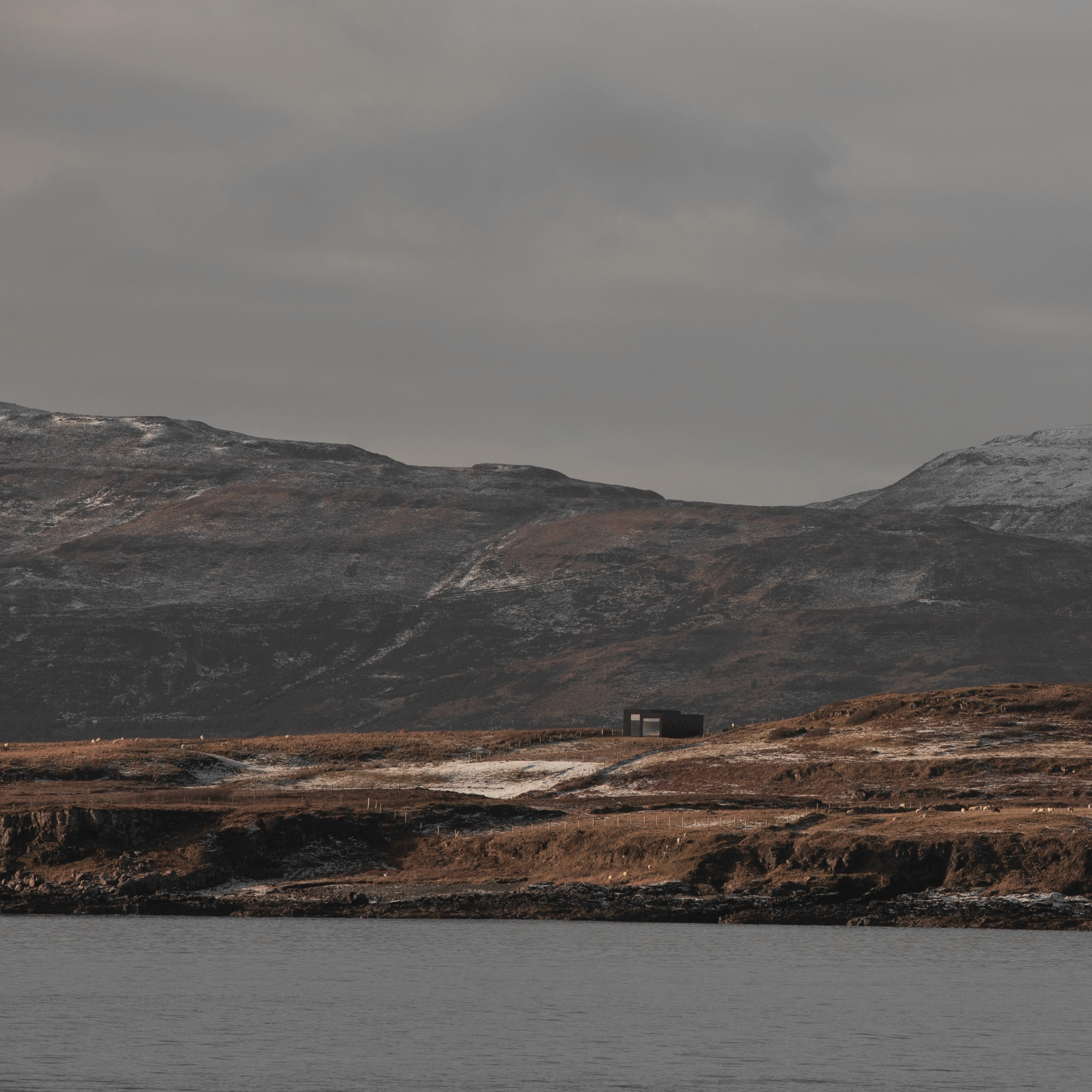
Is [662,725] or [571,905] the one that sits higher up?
[662,725]

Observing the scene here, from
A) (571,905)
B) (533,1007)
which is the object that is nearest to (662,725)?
(571,905)

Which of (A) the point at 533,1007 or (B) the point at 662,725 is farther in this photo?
(B) the point at 662,725

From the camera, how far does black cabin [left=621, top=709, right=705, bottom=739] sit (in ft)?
609

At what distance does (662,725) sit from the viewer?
610ft

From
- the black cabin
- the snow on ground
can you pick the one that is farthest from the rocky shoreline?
the black cabin

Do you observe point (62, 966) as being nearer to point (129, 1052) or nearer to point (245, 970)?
point (245, 970)

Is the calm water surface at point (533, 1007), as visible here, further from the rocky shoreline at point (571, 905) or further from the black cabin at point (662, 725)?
the black cabin at point (662, 725)

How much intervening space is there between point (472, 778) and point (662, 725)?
130 feet

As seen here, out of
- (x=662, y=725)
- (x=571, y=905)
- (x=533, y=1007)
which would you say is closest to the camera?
(x=533, y=1007)

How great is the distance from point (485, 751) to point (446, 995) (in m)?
101

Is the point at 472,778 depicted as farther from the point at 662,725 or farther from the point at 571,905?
the point at 571,905

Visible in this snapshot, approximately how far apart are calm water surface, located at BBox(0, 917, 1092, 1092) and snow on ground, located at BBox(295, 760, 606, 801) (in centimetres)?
4851

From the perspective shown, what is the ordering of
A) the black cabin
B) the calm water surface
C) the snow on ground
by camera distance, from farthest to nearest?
the black cabin → the snow on ground → the calm water surface

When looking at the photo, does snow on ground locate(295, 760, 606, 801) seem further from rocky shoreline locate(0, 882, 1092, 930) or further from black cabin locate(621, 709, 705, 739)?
rocky shoreline locate(0, 882, 1092, 930)
